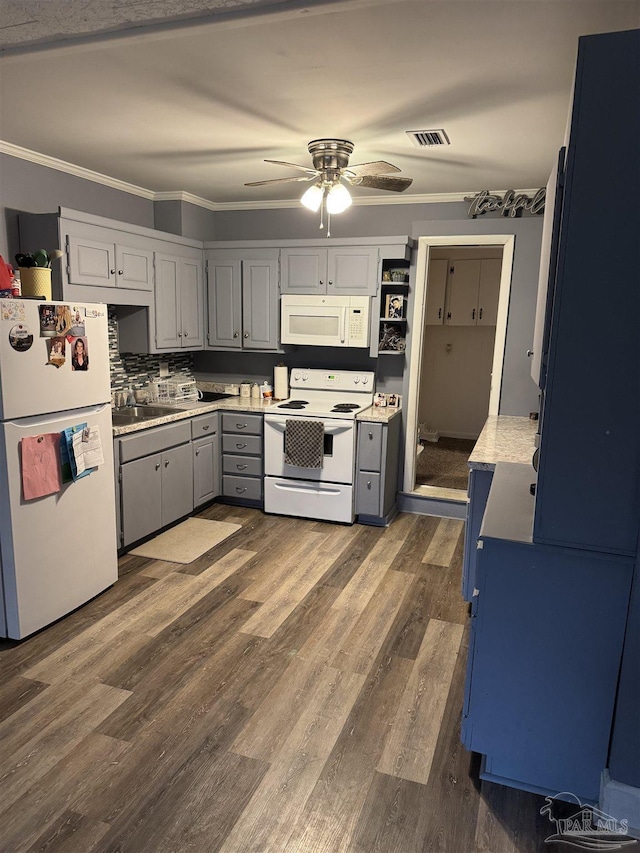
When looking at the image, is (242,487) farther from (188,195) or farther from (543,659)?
(543,659)

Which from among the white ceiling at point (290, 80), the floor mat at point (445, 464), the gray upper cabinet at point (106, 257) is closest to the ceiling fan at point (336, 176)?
the white ceiling at point (290, 80)

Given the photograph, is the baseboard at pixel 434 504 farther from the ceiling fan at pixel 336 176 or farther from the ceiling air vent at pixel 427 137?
the ceiling air vent at pixel 427 137

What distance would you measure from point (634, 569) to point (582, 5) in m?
1.72

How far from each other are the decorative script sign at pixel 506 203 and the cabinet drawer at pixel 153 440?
2.71m

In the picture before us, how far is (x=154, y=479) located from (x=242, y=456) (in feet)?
2.96

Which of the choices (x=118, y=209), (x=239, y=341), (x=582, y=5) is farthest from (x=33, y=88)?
(x=239, y=341)

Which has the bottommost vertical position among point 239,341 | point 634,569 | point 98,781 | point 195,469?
point 98,781

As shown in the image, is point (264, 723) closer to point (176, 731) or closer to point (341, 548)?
point (176, 731)

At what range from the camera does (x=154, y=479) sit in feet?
12.9

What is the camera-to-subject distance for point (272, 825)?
1.81m

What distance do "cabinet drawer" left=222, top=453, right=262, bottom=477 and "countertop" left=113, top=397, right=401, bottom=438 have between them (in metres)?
0.39

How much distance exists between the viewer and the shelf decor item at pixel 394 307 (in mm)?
4527

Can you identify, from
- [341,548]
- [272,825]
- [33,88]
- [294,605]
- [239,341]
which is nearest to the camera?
[272,825]

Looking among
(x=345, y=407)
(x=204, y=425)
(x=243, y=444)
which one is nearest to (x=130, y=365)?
(x=204, y=425)
